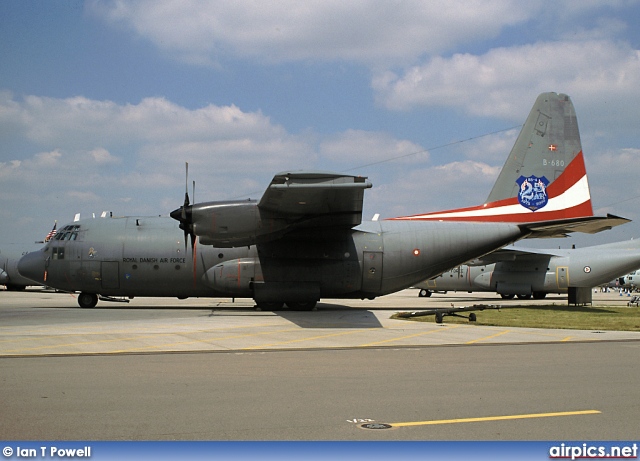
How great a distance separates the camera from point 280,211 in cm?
2170

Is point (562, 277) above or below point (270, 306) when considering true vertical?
above

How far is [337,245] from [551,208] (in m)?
9.96

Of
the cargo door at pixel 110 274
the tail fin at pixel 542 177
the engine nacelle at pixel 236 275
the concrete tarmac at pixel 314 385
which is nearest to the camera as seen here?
the concrete tarmac at pixel 314 385

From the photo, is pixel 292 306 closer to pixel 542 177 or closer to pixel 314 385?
pixel 542 177

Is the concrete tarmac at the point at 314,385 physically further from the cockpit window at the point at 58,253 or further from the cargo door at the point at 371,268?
the cockpit window at the point at 58,253

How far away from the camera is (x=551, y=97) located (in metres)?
27.8

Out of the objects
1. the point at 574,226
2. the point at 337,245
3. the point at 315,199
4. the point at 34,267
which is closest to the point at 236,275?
the point at 337,245

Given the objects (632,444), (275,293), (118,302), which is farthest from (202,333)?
(118,302)

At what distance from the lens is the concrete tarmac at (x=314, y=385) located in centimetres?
659

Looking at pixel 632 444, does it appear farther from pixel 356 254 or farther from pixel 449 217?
pixel 449 217

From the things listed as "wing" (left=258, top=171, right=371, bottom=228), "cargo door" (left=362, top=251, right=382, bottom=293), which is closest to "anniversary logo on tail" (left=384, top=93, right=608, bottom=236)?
"cargo door" (left=362, top=251, right=382, bottom=293)

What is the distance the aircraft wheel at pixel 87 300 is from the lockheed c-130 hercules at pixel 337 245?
45 millimetres

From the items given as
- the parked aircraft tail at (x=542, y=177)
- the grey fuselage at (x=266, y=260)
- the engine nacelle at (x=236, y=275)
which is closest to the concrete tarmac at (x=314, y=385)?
the engine nacelle at (x=236, y=275)

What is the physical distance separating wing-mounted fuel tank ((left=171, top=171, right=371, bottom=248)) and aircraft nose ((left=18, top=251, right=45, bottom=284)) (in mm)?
8096
